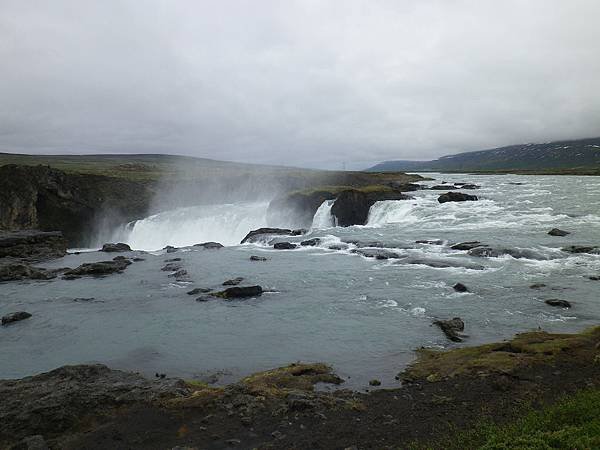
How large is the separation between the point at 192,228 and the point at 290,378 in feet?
179

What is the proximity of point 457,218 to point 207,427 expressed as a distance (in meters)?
47.6

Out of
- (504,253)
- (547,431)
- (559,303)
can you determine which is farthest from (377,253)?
(547,431)

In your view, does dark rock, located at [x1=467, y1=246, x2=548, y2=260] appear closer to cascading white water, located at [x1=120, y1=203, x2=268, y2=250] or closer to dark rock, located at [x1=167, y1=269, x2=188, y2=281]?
dark rock, located at [x1=167, y1=269, x2=188, y2=281]

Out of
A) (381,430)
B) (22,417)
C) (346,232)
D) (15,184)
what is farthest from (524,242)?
(15,184)

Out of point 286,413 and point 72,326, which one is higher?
point 286,413

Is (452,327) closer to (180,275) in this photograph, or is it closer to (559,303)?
(559,303)

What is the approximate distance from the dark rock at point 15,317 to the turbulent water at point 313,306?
1.82ft

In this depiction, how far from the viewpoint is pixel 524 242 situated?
37.3m

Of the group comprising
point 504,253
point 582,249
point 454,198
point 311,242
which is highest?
point 454,198

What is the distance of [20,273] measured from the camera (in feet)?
124

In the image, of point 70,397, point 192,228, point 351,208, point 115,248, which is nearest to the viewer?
point 70,397

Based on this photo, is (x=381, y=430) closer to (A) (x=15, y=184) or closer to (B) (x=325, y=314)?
(B) (x=325, y=314)

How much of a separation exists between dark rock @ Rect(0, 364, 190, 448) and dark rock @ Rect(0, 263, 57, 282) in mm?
25436

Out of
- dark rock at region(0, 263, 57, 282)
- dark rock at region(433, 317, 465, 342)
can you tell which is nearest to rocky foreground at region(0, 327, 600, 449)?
dark rock at region(433, 317, 465, 342)
